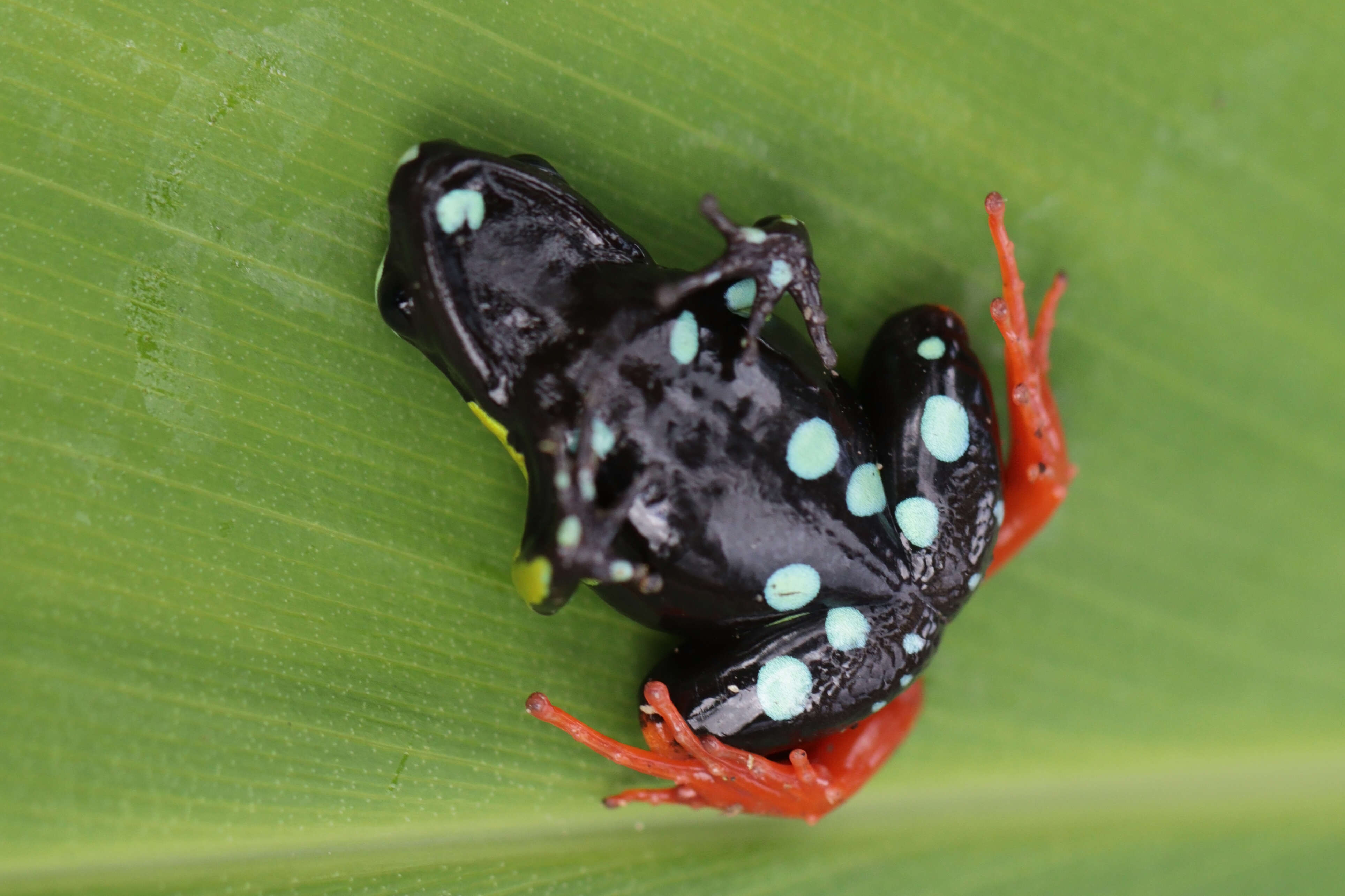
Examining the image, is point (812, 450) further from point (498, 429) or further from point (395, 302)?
point (395, 302)

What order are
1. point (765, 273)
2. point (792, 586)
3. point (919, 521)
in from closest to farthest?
point (765, 273) → point (792, 586) → point (919, 521)

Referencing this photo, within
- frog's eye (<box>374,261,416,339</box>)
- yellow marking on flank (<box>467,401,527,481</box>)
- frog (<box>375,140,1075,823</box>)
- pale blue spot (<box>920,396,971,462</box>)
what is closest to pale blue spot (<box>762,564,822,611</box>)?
frog (<box>375,140,1075,823</box>)

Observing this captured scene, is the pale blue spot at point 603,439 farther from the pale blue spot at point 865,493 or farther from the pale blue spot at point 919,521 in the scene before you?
the pale blue spot at point 919,521

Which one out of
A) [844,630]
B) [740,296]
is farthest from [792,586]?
[740,296]

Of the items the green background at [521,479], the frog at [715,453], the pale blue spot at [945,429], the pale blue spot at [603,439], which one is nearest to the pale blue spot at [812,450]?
the frog at [715,453]

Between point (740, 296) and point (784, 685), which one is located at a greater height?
point (740, 296)

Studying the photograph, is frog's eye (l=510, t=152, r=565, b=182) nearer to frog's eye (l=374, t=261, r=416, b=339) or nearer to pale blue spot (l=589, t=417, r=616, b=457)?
frog's eye (l=374, t=261, r=416, b=339)
